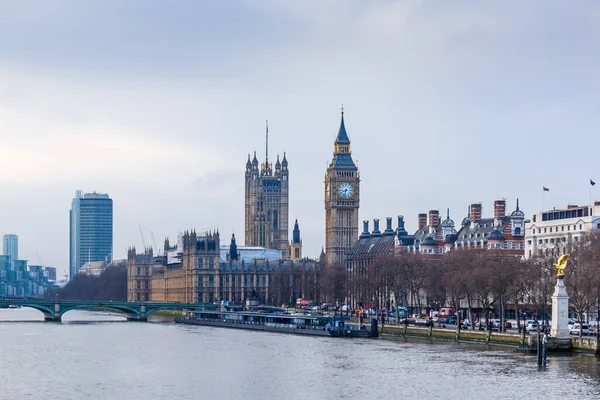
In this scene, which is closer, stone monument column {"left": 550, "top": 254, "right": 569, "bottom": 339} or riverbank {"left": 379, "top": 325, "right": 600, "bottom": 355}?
riverbank {"left": 379, "top": 325, "right": 600, "bottom": 355}

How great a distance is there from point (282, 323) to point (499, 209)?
31.0 metres

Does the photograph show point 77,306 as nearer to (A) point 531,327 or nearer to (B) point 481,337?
(A) point 531,327

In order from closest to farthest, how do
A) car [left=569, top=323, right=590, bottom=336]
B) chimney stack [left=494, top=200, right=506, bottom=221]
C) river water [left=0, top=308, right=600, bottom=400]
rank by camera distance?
river water [left=0, top=308, right=600, bottom=400] < car [left=569, top=323, right=590, bottom=336] < chimney stack [left=494, top=200, right=506, bottom=221]

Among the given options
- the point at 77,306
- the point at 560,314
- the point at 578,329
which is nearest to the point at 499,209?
the point at 578,329

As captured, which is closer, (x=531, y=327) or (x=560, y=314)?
(x=560, y=314)

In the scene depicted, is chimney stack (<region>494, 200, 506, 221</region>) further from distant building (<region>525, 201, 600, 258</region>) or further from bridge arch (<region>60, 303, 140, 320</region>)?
bridge arch (<region>60, 303, 140, 320</region>)

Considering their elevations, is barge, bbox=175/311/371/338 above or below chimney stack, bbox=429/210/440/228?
below

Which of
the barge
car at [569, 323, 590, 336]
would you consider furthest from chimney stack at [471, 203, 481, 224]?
car at [569, 323, 590, 336]

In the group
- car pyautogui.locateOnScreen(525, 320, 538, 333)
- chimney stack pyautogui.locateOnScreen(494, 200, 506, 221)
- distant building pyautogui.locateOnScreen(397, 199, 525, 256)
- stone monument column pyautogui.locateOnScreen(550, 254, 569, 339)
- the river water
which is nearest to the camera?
the river water

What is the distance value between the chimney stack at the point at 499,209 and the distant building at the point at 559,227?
8.51 metres

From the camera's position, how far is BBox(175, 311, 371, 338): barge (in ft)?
439

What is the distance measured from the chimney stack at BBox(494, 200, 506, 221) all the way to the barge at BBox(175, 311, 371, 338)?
81.5 ft

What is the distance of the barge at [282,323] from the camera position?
134m

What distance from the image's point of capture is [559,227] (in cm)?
14762
